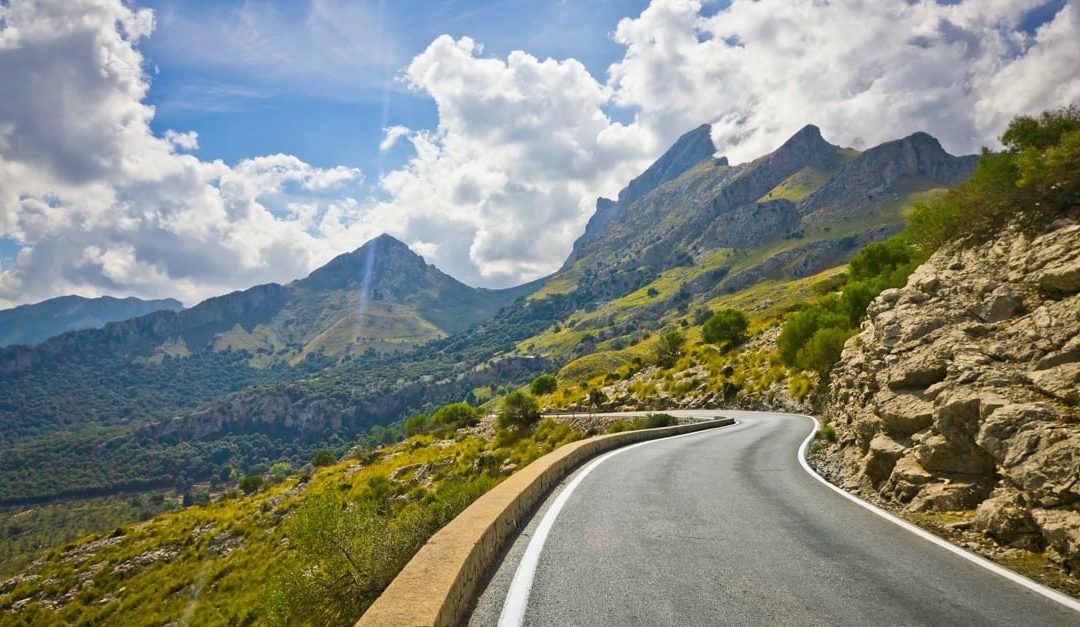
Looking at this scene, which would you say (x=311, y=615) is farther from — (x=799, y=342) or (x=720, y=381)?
(x=720, y=381)

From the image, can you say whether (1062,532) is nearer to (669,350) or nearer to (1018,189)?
(1018,189)

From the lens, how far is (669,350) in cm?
7256

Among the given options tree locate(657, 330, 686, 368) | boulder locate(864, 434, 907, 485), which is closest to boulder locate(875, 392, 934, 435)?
boulder locate(864, 434, 907, 485)

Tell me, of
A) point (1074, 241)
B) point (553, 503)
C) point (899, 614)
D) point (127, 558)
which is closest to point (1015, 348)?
point (1074, 241)

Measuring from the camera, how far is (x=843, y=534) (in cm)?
752

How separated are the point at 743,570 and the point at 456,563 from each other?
3.32m

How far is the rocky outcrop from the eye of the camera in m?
7.05

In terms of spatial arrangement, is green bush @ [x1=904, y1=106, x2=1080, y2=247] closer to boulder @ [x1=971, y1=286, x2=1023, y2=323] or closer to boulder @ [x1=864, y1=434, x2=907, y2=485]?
boulder @ [x1=971, y1=286, x2=1023, y2=323]

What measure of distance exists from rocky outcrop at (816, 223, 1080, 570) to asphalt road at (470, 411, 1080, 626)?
137 centimetres

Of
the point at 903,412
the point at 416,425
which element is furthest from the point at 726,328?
the point at 903,412

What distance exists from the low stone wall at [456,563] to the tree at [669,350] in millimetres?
56084

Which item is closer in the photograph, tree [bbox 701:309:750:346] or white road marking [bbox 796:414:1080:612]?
white road marking [bbox 796:414:1080:612]

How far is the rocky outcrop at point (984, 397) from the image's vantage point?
7051mm

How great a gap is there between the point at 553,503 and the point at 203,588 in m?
27.5
